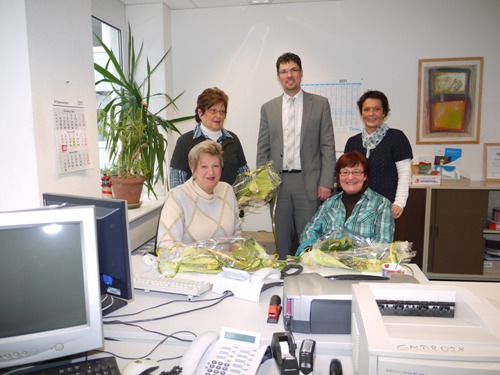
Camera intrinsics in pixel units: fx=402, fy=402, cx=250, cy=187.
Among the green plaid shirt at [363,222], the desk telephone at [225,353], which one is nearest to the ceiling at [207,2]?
the green plaid shirt at [363,222]

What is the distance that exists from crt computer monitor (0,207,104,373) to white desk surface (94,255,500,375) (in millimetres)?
209

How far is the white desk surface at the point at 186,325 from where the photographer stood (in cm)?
125

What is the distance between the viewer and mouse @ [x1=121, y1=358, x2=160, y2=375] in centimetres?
106

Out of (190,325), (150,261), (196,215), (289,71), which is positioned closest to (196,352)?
(190,325)

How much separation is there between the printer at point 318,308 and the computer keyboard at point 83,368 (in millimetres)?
550

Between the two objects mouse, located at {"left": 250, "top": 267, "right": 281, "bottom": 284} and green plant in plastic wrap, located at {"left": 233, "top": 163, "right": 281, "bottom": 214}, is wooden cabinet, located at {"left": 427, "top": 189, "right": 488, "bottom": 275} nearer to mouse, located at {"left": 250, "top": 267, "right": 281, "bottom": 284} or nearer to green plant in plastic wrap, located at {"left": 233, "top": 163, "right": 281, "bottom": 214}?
green plant in plastic wrap, located at {"left": 233, "top": 163, "right": 281, "bottom": 214}

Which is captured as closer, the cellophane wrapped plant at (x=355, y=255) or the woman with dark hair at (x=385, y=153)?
the cellophane wrapped plant at (x=355, y=255)

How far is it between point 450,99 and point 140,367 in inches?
149

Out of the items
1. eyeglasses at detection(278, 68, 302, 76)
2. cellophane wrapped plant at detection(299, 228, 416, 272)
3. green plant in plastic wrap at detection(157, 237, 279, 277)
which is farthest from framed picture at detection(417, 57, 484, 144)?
green plant in plastic wrap at detection(157, 237, 279, 277)

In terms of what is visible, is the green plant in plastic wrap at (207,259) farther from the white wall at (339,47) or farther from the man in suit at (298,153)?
the white wall at (339,47)

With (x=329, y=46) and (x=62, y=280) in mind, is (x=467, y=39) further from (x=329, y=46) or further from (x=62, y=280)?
(x=62, y=280)

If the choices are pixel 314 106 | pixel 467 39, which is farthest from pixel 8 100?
pixel 467 39

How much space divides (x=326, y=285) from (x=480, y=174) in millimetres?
3285

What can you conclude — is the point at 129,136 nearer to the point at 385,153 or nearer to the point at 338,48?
the point at 385,153
